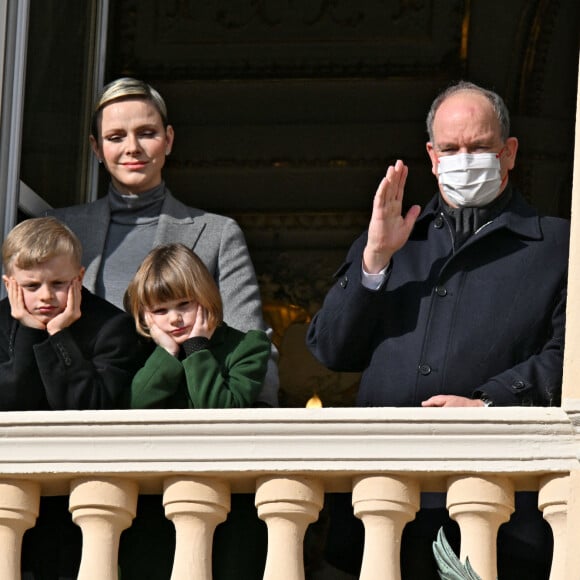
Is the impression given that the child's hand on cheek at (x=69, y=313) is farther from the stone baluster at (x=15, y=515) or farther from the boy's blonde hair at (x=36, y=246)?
the stone baluster at (x=15, y=515)

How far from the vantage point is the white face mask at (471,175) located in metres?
6.82

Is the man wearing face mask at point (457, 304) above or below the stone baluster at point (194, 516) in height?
above

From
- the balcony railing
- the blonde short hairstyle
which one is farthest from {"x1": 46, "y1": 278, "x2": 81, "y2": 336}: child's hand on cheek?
the blonde short hairstyle

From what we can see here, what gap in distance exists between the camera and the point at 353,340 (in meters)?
6.69

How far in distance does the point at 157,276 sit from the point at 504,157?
3.33 feet

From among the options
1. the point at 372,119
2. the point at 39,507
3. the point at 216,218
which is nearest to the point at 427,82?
the point at 372,119

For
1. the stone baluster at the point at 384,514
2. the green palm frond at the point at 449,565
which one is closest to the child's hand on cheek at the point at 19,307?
the stone baluster at the point at 384,514

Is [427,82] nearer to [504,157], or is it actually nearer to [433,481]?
[504,157]

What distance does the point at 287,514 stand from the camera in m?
6.32

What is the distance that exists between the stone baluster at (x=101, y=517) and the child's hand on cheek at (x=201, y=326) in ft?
1.59

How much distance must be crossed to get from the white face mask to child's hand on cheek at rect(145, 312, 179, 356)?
2.83 ft

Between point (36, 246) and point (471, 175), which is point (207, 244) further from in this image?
point (471, 175)

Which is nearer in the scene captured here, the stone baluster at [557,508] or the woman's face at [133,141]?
the stone baluster at [557,508]

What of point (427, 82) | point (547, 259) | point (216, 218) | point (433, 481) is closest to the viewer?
point (433, 481)
